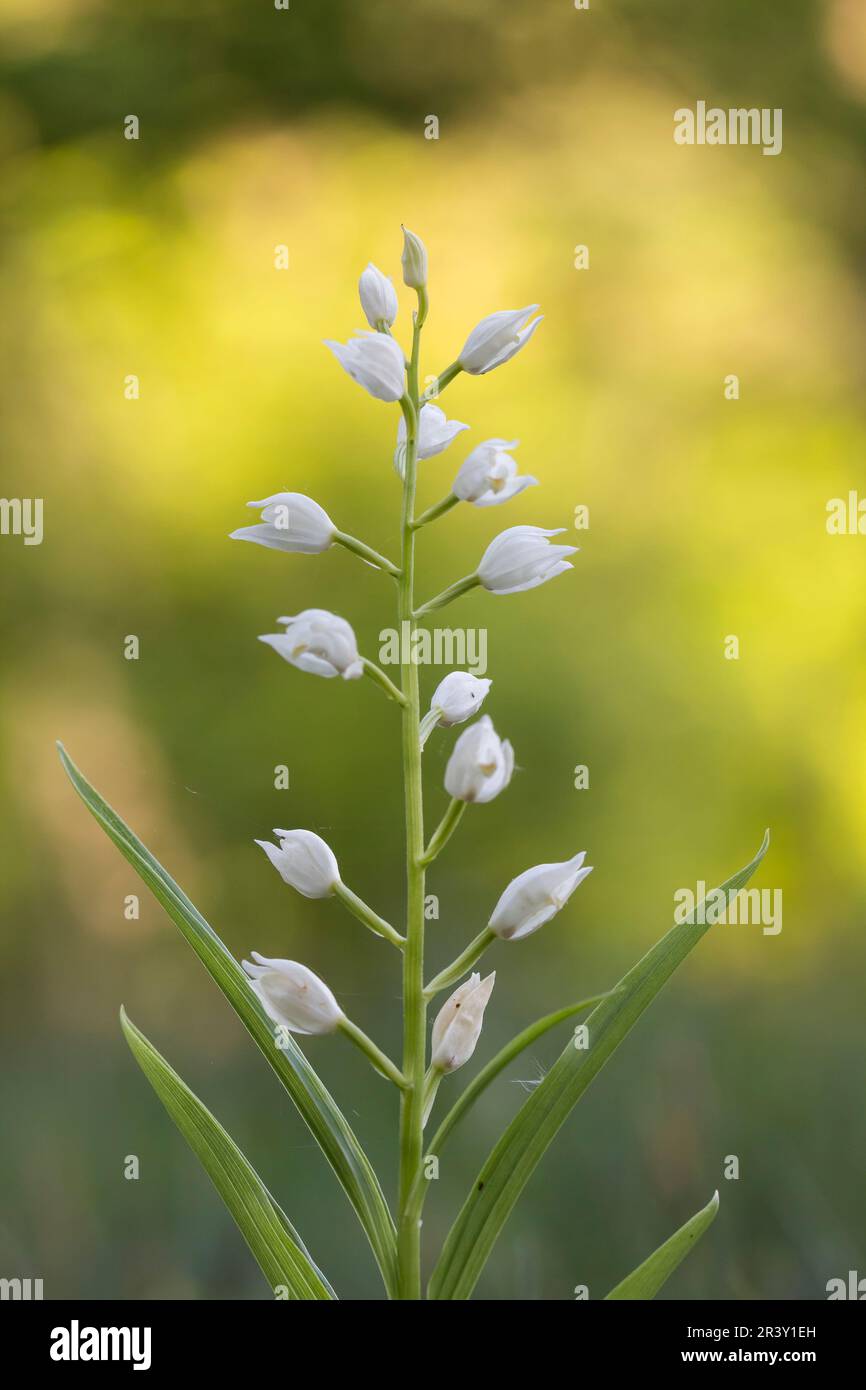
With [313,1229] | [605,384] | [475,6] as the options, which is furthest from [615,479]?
[313,1229]

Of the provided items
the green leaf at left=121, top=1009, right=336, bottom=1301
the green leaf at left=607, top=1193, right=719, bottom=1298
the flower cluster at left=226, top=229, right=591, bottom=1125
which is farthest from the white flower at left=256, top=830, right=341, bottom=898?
the green leaf at left=607, top=1193, right=719, bottom=1298

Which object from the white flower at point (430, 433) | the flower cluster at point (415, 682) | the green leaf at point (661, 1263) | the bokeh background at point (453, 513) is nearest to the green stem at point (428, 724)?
the flower cluster at point (415, 682)

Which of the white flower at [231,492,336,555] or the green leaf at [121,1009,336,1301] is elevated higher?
the white flower at [231,492,336,555]

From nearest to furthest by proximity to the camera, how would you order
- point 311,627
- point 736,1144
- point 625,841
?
point 311,627 < point 736,1144 < point 625,841

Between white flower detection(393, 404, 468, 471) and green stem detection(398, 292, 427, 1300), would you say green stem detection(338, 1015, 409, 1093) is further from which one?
white flower detection(393, 404, 468, 471)

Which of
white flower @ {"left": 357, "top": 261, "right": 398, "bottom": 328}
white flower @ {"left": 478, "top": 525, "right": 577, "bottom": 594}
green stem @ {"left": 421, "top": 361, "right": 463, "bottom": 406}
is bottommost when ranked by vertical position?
white flower @ {"left": 478, "top": 525, "right": 577, "bottom": 594}

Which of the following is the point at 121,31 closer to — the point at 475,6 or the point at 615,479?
the point at 475,6

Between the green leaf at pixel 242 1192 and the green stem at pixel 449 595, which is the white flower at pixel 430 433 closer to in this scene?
the green stem at pixel 449 595
